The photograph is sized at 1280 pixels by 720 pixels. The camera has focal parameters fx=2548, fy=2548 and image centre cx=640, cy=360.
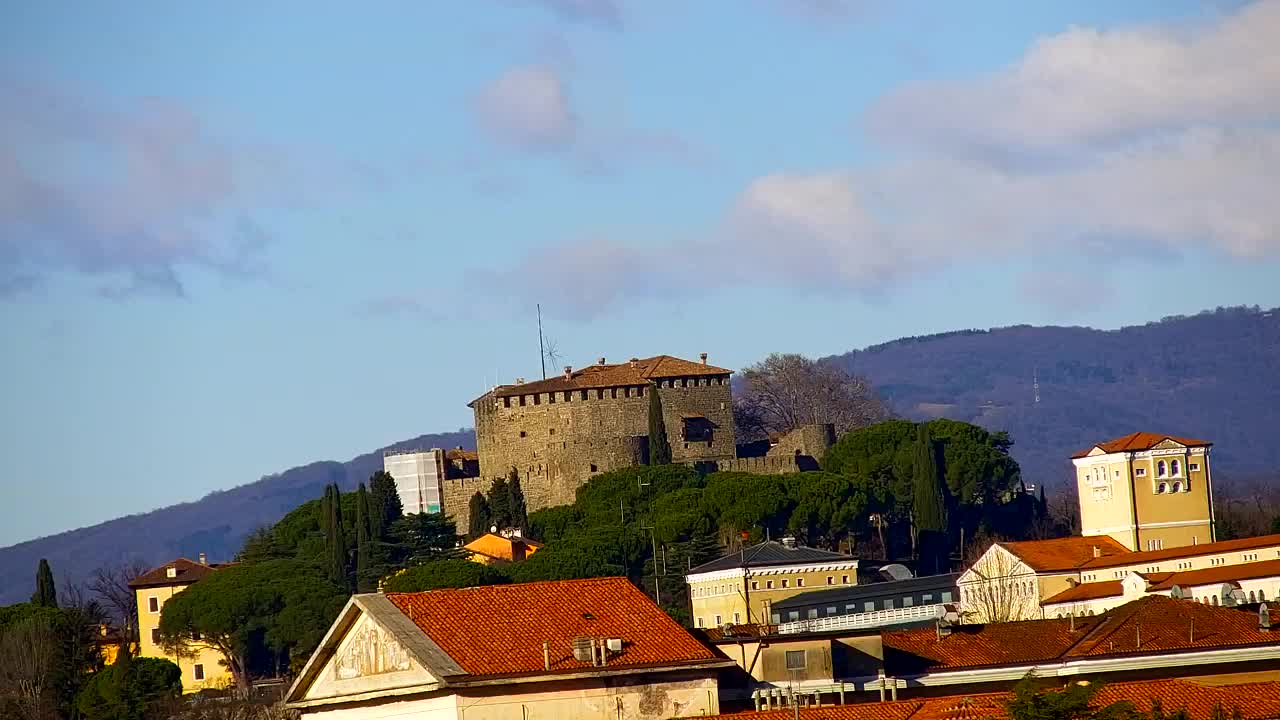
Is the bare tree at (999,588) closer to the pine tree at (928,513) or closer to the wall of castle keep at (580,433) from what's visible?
the pine tree at (928,513)

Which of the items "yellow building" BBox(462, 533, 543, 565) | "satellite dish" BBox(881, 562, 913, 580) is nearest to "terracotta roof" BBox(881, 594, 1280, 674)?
"satellite dish" BBox(881, 562, 913, 580)

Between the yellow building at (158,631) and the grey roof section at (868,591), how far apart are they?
19.2 metres

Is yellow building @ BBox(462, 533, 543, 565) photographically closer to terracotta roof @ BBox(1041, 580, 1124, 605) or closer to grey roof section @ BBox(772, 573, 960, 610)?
grey roof section @ BBox(772, 573, 960, 610)

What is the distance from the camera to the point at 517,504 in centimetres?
10206

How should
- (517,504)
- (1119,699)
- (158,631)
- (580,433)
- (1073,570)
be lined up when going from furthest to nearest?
(580,433) < (517,504) < (158,631) < (1073,570) < (1119,699)

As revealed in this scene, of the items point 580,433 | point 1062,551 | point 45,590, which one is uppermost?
point 580,433

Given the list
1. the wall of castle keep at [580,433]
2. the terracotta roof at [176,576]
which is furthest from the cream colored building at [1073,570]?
the terracotta roof at [176,576]

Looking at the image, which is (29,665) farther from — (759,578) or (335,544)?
(759,578)

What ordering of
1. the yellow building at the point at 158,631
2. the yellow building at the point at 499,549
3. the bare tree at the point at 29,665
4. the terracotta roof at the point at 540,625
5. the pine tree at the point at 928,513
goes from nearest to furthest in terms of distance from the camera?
the terracotta roof at the point at 540,625
the bare tree at the point at 29,665
the yellow building at the point at 158,631
the pine tree at the point at 928,513
the yellow building at the point at 499,549

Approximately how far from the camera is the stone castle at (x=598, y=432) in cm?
10294

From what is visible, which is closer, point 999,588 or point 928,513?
point 999,588

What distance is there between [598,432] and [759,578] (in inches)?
790

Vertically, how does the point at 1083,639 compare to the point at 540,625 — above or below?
below

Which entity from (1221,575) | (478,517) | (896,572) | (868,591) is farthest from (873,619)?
A: (478,517)
